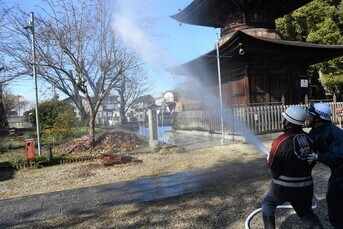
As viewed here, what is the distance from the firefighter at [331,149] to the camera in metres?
3.23

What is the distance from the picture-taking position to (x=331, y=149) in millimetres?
3285

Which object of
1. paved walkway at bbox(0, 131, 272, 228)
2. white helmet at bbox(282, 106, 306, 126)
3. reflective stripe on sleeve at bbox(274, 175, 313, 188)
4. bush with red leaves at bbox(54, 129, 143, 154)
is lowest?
paved walkway at bbox(0, 131, 272, 228)

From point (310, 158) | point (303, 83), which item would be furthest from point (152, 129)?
point (303, 83)

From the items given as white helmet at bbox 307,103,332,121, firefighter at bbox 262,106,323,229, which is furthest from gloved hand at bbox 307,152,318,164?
white helmet at bbox 307,103,332,121

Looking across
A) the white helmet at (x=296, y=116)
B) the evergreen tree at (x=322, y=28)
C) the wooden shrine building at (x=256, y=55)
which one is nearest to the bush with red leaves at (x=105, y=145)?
the wooden shrine building at (x=256, y=55)

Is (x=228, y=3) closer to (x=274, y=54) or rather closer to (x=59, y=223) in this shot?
(x=274, y=54)

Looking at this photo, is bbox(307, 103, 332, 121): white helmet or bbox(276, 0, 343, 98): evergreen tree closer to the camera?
bbox(307, 103, 332, 121): white helmet

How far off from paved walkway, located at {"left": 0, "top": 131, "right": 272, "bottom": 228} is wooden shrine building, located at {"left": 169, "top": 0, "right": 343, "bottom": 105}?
33.7ft

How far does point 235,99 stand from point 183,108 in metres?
8.10

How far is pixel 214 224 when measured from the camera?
14.1 feet

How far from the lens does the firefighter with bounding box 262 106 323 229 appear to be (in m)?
3.05

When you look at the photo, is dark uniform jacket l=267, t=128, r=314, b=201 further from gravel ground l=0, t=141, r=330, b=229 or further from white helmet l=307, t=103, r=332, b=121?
gravel ground l=0, t=141, r=330, b=229

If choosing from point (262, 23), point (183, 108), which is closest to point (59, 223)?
point (262, 23)

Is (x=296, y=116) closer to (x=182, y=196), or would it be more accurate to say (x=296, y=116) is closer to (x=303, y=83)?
(x=182, y=196)
